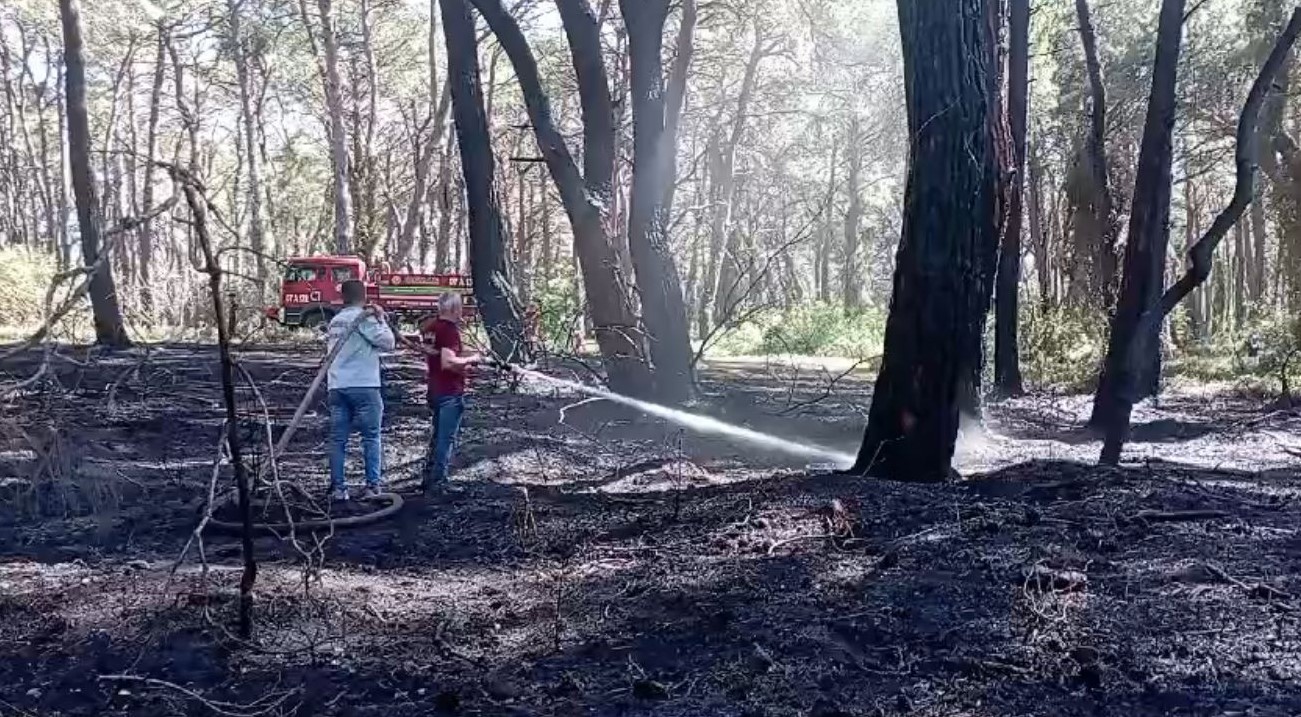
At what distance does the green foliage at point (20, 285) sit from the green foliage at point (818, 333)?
16780 mm

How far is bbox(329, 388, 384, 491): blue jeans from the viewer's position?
27.2ft

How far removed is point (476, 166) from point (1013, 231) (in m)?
7.47

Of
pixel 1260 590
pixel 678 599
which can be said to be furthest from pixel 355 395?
pixel 1260 590

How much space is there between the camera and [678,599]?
5496 mm

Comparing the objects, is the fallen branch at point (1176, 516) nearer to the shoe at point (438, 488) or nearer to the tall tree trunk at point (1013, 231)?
the shoe at point (438, 488)

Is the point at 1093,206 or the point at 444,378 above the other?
the point at 1093,206

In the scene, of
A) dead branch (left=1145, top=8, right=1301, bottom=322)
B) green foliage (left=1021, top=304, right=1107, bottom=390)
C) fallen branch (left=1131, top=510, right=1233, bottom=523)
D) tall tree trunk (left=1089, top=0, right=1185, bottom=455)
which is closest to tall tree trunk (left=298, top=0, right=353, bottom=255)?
green foliage (left=1021, top=304, right=1107, bottom=390)

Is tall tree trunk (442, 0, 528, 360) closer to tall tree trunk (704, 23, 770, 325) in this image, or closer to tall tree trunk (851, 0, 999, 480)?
tall tree trunk (851, 0, 999, 480)

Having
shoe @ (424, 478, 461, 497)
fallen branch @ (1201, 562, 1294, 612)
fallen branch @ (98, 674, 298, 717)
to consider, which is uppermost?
shoe @ (424, 478, 461, 497)

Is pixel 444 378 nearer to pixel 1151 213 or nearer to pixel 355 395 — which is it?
pixel 355 395

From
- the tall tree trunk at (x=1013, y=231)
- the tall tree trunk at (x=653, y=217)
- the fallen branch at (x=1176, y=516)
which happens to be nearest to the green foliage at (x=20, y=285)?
the tall tree trunk at (x=653, y=217)

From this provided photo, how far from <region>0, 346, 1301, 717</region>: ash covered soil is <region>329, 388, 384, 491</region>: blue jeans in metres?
0.49

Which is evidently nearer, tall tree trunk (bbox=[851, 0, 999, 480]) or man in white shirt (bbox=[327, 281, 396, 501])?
tall tree trunk (bbox=[851, 0, 999, 480])

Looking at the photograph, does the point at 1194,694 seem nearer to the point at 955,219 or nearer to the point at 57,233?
the point at 955,219
